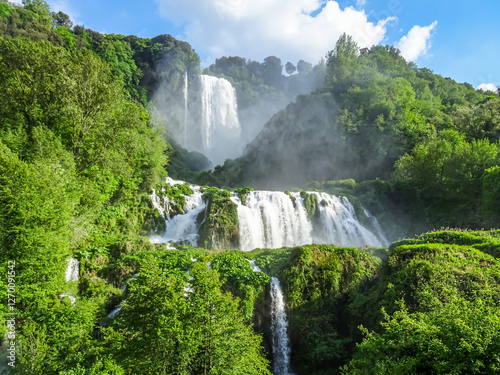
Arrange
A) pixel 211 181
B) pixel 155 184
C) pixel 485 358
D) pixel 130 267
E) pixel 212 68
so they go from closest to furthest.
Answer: pixel 485 358, pixel 130 267, pixel 155 184, pixel 211 181, pixel 212 68

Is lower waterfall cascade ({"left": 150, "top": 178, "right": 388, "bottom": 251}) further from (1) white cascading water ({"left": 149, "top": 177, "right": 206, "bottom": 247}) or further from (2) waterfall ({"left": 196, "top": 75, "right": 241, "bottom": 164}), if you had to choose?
(2) waterfall ({"left": 196, "top": 75, "right": 241, "bottom": 164})

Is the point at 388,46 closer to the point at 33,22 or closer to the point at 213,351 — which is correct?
the point at 33,22

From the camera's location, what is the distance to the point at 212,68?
322ft

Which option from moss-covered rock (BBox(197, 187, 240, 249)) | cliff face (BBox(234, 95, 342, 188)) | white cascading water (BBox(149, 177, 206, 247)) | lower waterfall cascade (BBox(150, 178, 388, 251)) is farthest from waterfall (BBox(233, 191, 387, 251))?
cliff face (BBox(234, 95, 342, 188))

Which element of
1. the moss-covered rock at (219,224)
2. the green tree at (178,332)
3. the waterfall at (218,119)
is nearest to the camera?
the green tree at (178,332)

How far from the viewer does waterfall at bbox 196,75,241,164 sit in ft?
228

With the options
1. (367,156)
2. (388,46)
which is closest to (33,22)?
(367,156)

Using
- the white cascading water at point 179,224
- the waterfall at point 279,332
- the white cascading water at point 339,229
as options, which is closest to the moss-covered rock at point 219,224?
the white cascading water at point 179,224

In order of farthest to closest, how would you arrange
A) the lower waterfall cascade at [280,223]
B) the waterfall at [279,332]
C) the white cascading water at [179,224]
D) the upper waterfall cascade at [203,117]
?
the upper waterfall cascade at [203,117], the lower waterfall cascade at [280,223], the white cascading water at [179,224], the waterfall at [279,332]

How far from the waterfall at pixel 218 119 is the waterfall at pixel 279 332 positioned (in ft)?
189

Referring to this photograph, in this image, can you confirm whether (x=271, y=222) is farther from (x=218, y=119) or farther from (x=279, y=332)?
(x=218, y=119)

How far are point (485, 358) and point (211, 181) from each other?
42673mm

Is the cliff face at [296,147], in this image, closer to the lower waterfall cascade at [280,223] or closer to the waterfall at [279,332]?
the lower waterfall cascade at [280,223]

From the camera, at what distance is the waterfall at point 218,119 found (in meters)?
69.6
